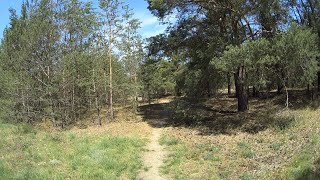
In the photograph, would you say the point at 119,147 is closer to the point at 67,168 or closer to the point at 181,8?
the point at 67,168

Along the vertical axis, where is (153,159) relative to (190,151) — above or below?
below

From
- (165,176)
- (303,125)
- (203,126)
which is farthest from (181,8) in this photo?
(165,176)

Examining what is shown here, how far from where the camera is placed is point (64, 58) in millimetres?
23859

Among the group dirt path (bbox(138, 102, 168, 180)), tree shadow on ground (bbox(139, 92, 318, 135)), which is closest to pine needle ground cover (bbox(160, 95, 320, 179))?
tree shadow on ground (bbox(139, 92, 318, 135))

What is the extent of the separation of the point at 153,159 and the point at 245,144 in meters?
3.81

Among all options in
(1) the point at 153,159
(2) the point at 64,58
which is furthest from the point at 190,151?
(2) the point at 64,58

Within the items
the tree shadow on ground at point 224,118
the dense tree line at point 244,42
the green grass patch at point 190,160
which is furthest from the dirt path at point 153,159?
the dense tree line at point 244,42

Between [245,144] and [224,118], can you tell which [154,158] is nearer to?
[245,144]

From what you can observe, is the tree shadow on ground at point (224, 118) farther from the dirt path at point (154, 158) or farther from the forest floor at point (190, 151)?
the dirt path at point (154, 158)

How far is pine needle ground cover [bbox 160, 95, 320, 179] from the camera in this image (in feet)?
31.7

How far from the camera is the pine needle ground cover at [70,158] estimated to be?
1016 cm

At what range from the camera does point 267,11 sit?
1623 cm

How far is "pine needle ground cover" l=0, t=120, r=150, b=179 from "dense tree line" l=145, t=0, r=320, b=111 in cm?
593

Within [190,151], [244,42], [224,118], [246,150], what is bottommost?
[190,151]
